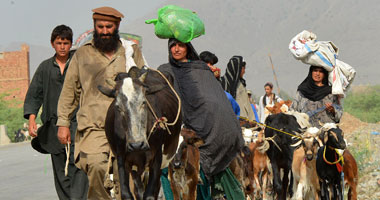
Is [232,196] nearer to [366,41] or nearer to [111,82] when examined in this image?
[111,82]

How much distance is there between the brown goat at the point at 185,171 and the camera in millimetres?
8672

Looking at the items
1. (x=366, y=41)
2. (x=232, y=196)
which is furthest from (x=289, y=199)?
(x=366, y=41)

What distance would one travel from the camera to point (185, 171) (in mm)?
8805

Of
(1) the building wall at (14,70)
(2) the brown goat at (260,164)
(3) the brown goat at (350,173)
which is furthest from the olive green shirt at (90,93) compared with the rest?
(1) the building wall at (14,70)

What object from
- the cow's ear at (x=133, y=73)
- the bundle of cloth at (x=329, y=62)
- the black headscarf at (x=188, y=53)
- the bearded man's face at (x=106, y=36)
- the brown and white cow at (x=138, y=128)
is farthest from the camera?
the bundle of cloth at (x=329, y=62)

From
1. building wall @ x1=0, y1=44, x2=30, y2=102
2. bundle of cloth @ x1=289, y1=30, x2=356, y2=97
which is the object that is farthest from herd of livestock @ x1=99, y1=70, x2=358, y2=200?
building wall @ x1=0, y1=44, x2=30, y2=102

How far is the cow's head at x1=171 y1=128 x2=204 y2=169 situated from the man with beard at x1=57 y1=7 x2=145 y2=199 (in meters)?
1.25

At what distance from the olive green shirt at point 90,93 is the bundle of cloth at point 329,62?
4.88 m

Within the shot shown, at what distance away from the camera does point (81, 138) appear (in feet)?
23.7

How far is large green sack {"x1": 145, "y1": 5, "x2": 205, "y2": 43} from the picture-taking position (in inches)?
313

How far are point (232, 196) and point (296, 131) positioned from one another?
447 centimetres

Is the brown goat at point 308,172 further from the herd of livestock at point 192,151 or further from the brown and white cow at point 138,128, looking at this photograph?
the brown and white cow at point 138,128

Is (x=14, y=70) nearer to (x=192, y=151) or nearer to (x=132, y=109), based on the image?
(x=192, y=151)

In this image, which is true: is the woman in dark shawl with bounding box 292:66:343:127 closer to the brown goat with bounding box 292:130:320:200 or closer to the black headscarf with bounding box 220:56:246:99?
the brown goat with bounding box 292:130:320:200
